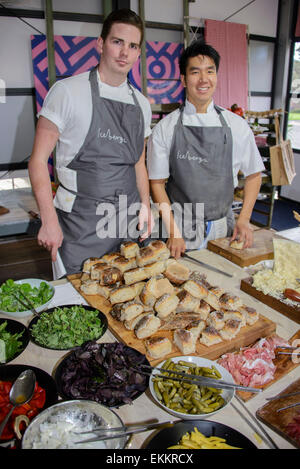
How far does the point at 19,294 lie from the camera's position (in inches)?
74.8

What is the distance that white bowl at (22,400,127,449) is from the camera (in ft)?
3.33

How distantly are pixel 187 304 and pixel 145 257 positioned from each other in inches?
16.0

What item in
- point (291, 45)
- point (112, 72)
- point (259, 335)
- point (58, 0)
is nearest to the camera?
point (259, 335)

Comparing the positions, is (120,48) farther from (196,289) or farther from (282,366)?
(282,366)

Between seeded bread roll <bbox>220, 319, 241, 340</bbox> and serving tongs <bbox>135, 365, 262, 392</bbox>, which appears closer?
serving tongs <bbox>135, 365, 262, 392</bbox>

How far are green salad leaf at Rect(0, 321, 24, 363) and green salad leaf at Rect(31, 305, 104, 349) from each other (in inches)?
2.8

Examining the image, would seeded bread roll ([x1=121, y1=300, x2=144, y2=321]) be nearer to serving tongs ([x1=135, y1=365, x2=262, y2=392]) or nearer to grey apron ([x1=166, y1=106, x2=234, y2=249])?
serving tongs ([x1=135, y1=365, x2=262, y2=392])

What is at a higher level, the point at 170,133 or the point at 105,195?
the point at 170,133

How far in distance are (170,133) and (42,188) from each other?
1.06 meters

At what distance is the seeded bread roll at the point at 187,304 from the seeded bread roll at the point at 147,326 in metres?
0.14

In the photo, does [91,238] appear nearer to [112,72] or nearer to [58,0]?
[112,72]

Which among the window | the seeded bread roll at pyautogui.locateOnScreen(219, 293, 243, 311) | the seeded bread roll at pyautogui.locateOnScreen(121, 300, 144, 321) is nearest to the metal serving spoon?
the seeded bread roll at pyautogui.locateOnScreen(121, 300, 144, 321)

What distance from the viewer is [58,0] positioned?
19.0ft
